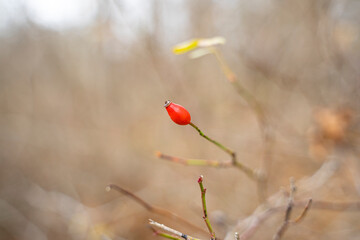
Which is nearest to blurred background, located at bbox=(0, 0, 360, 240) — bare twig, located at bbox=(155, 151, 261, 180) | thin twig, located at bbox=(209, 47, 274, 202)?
thin twig, located at bbox=(209, 47, 274, 202)

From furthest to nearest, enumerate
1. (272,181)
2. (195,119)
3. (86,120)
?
1. (86,120)
2. (195,119)
3. (272,181)

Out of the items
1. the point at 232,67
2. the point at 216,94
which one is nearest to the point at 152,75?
the point at 216,94

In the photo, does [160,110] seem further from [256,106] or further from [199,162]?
[199,162]

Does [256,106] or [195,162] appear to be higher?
[256,106]

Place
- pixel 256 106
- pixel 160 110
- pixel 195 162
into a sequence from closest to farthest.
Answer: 1. pixel 195 162
2. pixel 256 106
3. pixel 160 110

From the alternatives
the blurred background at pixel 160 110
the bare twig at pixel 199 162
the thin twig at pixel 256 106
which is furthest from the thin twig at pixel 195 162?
the blurred background at pixel 160 110

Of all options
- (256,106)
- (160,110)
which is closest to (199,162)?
(256,106)

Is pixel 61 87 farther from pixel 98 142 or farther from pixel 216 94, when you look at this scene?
pixel 216 94

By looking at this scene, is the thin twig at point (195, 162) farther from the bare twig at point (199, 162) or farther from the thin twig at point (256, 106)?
the thin twig at point (256, 106)

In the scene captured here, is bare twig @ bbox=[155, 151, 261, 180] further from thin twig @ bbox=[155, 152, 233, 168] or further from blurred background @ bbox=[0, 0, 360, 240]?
blurred background @ bbox=[0, 0, 360, 240]
